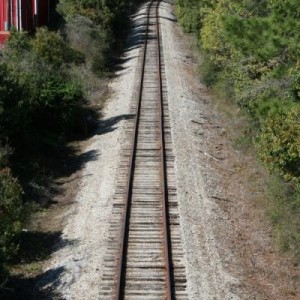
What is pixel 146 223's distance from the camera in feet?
54.1

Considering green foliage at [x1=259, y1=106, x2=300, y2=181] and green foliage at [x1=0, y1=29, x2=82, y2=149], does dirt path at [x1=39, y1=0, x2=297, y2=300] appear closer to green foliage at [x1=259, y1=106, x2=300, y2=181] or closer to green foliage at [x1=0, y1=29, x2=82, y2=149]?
green foliage at [x1=0, y1=29, x2=82, y2=149]

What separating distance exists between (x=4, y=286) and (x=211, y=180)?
854cm

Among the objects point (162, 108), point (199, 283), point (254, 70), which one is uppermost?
point (254, 70)

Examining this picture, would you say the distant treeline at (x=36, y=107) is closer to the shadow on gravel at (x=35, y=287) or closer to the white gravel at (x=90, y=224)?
the shadow on gravel at (x=35, y=287)

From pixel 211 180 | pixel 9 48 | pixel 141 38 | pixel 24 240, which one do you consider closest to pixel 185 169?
pixel 211 180

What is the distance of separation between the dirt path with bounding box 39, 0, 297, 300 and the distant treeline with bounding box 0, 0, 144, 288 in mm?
1199

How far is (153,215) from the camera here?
17.0 metres

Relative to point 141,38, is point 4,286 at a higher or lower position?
lower

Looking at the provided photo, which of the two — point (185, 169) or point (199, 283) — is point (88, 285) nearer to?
point (199, 283)

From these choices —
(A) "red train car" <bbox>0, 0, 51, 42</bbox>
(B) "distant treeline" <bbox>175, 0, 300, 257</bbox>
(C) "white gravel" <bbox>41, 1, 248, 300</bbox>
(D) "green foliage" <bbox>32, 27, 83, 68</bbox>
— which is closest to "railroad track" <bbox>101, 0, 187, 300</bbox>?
(C) "white gravel" <bbox>41, 1, 248, 300</bbox>

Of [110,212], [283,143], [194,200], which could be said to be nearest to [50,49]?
[194,200]

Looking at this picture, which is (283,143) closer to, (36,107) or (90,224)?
(90,224)

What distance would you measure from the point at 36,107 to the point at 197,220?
983 cm

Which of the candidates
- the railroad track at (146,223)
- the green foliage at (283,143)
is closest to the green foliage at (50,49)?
the railroad track at (146,223)
